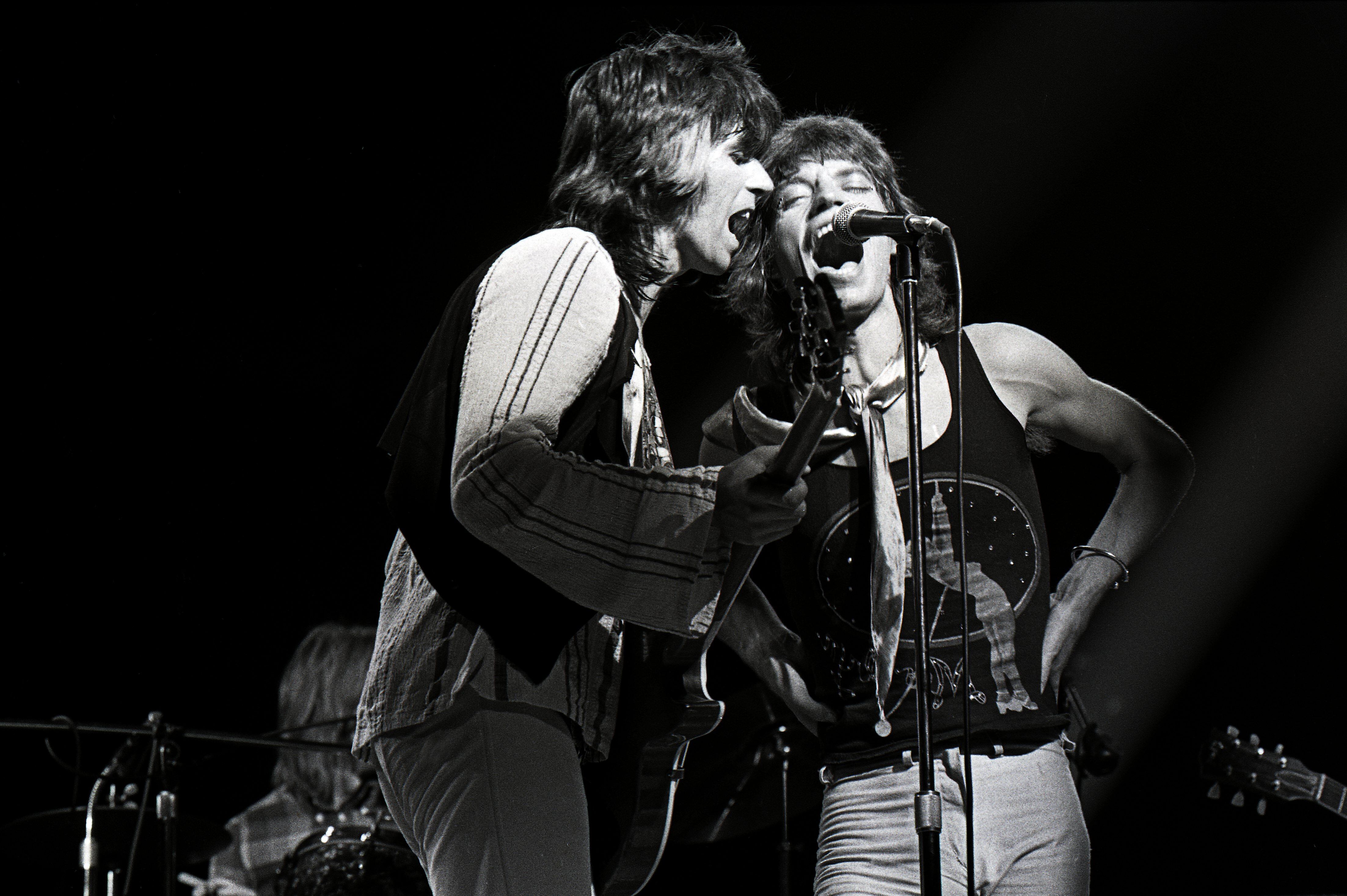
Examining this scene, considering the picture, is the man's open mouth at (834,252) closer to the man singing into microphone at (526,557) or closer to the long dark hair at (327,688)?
the man singing into microphone at (526,557)

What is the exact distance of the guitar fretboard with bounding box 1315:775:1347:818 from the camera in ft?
9.25

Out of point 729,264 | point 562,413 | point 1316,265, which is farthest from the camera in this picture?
point 1316,265

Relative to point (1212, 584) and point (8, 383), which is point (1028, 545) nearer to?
point (1212, 584)

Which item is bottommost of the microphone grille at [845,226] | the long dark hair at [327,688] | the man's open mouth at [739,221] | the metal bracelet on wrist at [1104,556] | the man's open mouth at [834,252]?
the long dark hair at [327,688]

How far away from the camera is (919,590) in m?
1.47

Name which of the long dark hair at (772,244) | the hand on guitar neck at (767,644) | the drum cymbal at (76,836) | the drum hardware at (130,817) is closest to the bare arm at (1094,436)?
the long dark hair at (772,244)

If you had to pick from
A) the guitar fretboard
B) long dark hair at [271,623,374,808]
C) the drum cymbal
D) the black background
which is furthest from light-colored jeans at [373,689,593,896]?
long dark hair at [271,623,374,808]

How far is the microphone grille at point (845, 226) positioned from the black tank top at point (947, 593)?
26cm

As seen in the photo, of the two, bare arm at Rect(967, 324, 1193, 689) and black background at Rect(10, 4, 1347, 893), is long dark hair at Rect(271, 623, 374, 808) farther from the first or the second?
bare arm at Rect(967, 324, 1193, 689)

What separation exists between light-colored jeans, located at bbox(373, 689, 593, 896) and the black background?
1.40 metres

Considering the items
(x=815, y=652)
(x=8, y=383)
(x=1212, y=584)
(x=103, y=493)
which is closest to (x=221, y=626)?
(x=103, y=493)

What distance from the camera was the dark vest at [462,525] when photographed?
1229 mm

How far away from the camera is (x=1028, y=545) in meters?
1.85

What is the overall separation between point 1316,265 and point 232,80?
2.58 metres
